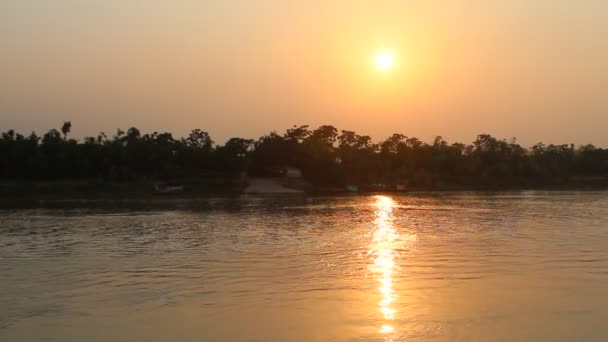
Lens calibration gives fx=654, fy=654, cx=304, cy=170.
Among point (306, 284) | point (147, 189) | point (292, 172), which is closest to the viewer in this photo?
point (306, 284)

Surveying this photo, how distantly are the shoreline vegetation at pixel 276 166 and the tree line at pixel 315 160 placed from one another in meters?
0.10

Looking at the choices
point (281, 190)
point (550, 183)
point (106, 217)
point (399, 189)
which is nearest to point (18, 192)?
point (281, 190)

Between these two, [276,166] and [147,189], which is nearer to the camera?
[147,189]

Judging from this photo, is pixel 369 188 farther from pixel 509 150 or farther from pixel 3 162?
pixel 3 162

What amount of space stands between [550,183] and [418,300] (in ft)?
221

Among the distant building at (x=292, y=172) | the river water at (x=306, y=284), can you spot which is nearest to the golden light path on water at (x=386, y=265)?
the river water at (x=306, y=284)

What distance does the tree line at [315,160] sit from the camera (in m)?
56.9

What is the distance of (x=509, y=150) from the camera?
80.2 m

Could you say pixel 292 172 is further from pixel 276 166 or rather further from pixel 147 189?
pixel 147 189

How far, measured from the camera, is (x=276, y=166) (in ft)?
222

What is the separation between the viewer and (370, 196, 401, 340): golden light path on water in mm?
9484

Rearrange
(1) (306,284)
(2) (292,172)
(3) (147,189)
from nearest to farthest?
(1) (306,284) → (3) (147,189) → (2) (292,172)

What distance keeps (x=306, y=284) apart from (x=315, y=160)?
55026 mm

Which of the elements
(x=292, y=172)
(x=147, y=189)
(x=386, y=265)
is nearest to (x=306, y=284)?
(x=386, y=265)
